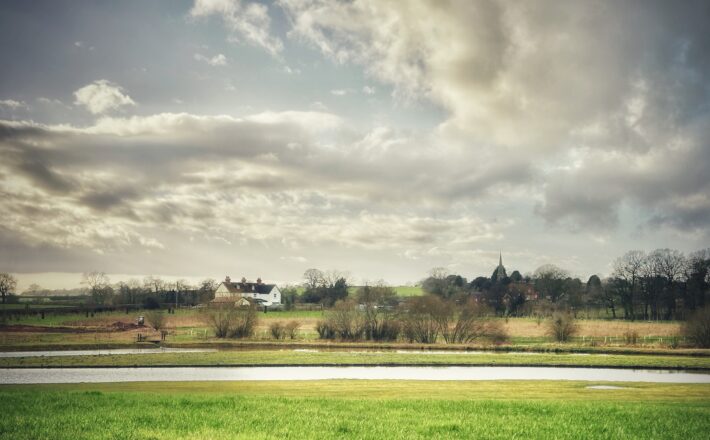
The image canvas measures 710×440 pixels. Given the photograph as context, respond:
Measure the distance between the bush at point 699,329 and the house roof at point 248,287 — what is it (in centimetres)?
13169

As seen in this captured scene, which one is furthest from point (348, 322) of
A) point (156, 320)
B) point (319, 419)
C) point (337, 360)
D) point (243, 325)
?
point (319, 419)

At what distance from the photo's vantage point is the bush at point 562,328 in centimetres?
7000

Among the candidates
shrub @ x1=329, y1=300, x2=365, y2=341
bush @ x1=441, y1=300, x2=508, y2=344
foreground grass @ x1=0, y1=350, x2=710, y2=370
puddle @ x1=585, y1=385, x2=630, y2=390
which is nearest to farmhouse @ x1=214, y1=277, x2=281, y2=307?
shrub @ x1=329, y1=300, x2=365, y2=341

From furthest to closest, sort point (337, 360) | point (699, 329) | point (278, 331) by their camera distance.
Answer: point (278, 331)
point (699, 329)
point (337, 360)

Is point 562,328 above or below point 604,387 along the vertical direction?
below

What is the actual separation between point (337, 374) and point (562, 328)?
136ft

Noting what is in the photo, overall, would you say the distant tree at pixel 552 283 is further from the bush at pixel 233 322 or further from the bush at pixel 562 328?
the bush at pixel 233 322

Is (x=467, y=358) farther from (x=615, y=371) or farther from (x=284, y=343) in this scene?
(x=284, y=343)

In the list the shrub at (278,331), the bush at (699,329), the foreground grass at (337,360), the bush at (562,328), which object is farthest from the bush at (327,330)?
the bush at (699,329)

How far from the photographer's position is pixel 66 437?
40.7 feet

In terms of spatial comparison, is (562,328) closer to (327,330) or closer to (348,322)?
(348,322)

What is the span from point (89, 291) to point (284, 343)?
421 ft

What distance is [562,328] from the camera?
2753 inches

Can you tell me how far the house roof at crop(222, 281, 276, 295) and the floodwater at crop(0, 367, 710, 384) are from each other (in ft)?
427
